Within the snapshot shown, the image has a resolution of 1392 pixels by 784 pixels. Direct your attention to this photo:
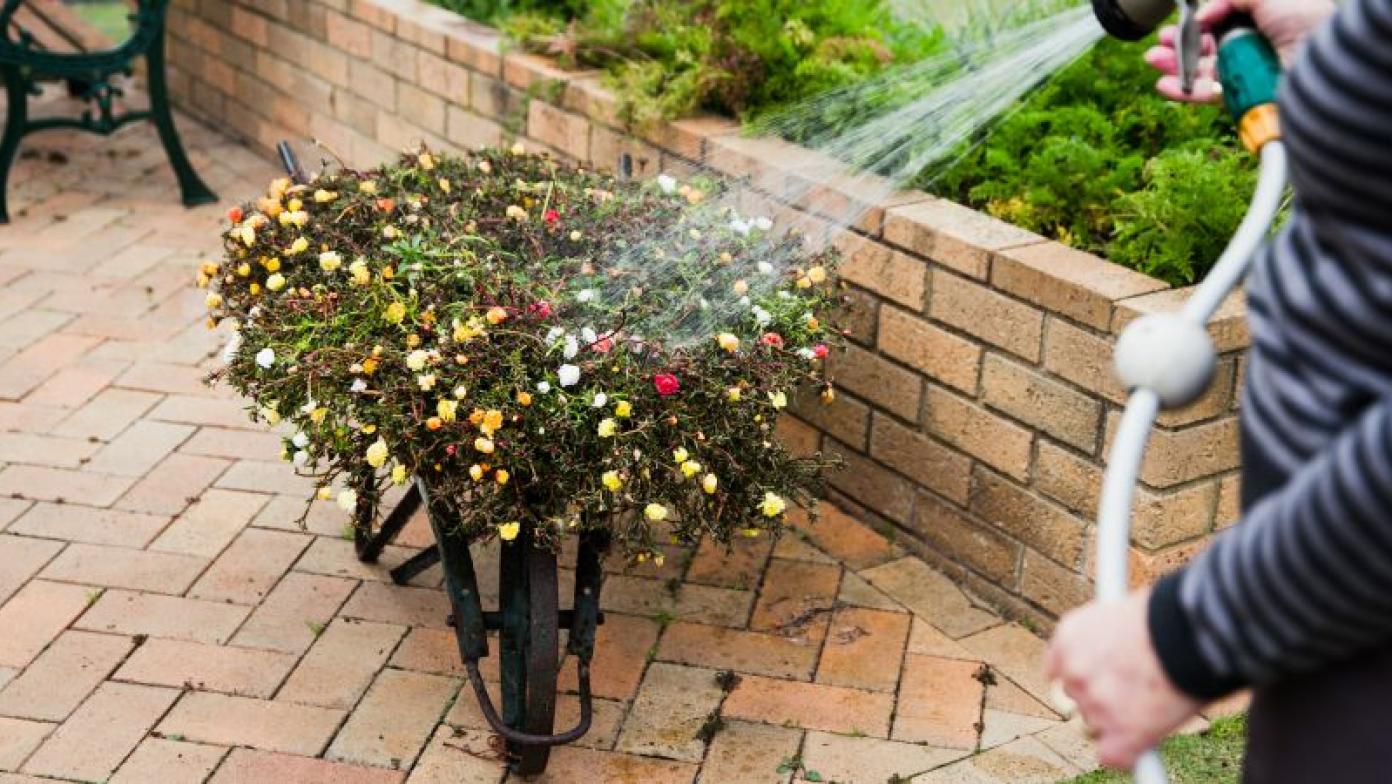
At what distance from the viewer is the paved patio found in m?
2.86

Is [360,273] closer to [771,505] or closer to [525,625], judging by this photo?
[525,625]

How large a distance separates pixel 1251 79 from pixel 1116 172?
77.6 inches

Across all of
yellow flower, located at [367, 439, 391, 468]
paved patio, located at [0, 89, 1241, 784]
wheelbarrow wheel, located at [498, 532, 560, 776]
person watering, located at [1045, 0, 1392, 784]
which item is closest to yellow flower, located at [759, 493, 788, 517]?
wheelbarrow wheel, located at [498, 532, 560, 776]

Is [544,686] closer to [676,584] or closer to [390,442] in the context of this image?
[390,442]

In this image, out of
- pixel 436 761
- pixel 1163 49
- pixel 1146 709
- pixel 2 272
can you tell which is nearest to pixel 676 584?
pixel 436 761

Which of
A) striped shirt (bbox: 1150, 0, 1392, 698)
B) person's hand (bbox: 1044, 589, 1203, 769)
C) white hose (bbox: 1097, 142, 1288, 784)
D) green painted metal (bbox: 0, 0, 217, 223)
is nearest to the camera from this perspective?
striped shirt (bbox: 1150, 0, 1392, 698)

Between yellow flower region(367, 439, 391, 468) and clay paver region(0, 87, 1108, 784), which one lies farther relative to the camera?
clay paver region(0, 87, 1108, 784)

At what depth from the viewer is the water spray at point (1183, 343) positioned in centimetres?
128

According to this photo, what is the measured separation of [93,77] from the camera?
5871 millimetres

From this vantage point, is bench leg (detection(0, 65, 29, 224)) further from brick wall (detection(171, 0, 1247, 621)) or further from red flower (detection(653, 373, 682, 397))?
red flower (detection(653, 373, 682, 397))

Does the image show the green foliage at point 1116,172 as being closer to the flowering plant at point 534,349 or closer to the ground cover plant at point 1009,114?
the ground cover plant at point 1009,114

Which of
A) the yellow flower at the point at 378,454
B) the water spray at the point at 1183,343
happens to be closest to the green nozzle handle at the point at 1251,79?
the water spray at the point at 1183,343

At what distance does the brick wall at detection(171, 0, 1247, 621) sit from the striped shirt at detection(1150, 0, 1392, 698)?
1849mm

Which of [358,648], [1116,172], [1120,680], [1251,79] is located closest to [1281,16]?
[1251,79]
